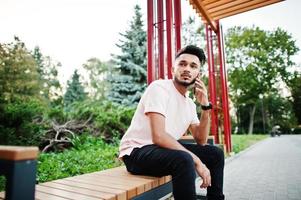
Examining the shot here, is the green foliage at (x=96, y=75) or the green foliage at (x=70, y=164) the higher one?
the green foliage at (x=96, y=75)

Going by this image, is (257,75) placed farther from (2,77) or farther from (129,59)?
(2,77)

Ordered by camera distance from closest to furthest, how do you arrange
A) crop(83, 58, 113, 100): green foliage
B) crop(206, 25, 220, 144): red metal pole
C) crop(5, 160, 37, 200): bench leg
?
crop(5, 160, 37, 200): bench leg
crop(206, 25, 220, 144): red metal pole
crop(83, 58, 113, 100): green foliage

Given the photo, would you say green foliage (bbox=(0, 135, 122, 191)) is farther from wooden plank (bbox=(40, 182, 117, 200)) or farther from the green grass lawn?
the green grass lawn

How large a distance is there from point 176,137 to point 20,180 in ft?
4.91

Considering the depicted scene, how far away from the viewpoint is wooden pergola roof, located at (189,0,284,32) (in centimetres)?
687

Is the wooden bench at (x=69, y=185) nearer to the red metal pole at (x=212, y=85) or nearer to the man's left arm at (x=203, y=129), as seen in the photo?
the man's left arm at (x=203, y=129)

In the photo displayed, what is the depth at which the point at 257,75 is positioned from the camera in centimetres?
2698

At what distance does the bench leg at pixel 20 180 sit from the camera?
1.14m

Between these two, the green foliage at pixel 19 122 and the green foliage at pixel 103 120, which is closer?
the green foliage at pixel 19 122

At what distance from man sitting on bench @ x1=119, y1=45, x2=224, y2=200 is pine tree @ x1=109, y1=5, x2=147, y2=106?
42.4 ft

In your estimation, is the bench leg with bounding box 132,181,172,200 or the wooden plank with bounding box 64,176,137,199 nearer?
the wooden plank with bounding box 64,176,137,199

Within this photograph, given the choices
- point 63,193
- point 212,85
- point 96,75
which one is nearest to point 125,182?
point 63,193

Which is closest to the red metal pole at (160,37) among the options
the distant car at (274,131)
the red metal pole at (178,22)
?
the red metal pole at (178,22)


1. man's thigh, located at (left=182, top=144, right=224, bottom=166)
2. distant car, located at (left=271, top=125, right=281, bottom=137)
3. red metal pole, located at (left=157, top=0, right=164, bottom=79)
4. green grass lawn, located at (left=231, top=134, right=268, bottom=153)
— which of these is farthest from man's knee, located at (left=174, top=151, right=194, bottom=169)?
distant car, located at (left=271, top=125, right=281, bottom=137)
